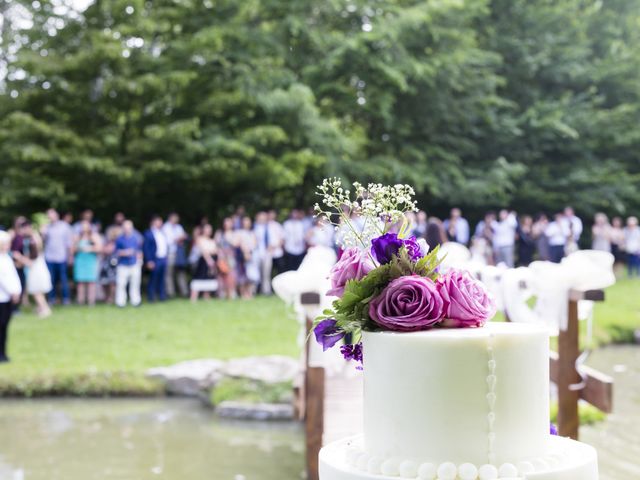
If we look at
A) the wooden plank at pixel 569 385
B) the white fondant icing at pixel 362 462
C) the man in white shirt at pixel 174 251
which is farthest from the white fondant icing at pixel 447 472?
the man in white shirt at pixel 174 251

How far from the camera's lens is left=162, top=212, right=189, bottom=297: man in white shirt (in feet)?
68.3

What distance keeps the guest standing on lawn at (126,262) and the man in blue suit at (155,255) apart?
71cm

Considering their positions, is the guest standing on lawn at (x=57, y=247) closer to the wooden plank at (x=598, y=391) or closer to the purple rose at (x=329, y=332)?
the wooden plank at (x=598, y=391)

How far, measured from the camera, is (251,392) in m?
11.1

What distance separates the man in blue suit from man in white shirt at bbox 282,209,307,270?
10.7ft

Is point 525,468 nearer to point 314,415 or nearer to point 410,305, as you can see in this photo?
point 410,305

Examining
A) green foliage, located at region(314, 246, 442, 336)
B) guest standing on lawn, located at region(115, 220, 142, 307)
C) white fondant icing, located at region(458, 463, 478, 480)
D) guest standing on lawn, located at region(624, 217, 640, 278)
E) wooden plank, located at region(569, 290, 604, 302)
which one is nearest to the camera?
A: white fondant icing, located at region(458, 463, 478, 480)

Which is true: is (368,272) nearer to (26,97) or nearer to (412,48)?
(26,97)

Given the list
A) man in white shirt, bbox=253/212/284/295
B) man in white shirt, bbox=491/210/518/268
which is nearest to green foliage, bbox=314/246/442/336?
man in white shirt, bbox=253/212/284/295

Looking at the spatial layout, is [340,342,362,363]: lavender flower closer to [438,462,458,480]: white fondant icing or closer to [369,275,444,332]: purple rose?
[369,275,444,332]: purple rose

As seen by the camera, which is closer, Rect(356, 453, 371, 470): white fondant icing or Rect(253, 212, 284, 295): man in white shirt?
Rect(356, 453, 371, 470): white fondant icing

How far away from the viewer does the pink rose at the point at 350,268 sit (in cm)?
324

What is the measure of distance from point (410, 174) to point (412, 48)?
3.94m

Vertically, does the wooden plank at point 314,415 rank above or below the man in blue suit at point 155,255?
below
